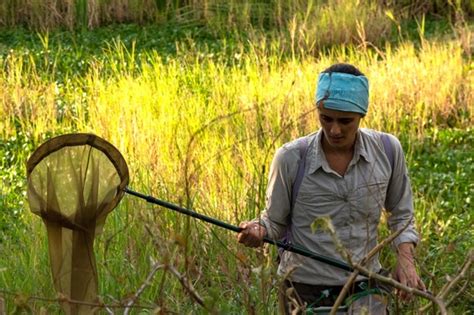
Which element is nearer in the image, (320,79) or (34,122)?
(320,79)

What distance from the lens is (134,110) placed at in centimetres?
693

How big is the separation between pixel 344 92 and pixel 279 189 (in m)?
0.35

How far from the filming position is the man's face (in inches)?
127

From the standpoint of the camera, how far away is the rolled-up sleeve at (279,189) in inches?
130

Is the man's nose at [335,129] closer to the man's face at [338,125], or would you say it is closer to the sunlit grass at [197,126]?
the man's face at [338,125]

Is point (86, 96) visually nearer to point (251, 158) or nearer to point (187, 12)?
point (251, 158)

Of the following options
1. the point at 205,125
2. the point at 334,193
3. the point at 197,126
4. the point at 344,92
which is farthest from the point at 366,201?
the point at 197,126

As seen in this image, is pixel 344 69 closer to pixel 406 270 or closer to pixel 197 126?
pixel 406 270

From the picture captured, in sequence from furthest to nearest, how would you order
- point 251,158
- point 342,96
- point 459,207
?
point 459,207 → point 251,158 → point 342,96

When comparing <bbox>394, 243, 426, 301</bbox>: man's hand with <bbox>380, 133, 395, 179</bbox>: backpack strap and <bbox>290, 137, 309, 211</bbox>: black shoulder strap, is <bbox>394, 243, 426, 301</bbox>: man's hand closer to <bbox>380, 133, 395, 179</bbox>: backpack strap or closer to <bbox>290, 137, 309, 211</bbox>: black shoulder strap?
<bbox>380, 133, 395, 179</bbox>: backpack strap

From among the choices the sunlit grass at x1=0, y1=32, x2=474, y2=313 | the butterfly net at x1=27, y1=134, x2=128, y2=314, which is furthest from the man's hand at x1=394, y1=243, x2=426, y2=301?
the butterfly net at x1=27, y1=134, x2=128, y2=314

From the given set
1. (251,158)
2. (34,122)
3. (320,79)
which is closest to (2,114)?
(34,122)

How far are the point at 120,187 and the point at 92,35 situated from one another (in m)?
9.42

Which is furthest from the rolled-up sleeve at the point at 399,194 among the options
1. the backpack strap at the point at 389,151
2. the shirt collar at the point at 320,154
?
the shirt collar at the point at 320,154
